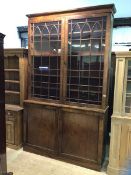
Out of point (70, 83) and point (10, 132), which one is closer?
point (70, 83)

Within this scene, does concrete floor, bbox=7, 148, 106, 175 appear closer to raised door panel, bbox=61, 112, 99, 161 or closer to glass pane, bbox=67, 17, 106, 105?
raised door panel, bbox=61, 112, 99, 161

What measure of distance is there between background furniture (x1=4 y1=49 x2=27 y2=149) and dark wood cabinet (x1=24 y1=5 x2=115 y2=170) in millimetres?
153

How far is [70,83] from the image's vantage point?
2816mm

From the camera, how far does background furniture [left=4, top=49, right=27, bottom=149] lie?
10.4ft

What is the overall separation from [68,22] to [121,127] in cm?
169

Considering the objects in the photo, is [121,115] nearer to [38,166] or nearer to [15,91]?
[38,166]

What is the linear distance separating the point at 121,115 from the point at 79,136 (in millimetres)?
712

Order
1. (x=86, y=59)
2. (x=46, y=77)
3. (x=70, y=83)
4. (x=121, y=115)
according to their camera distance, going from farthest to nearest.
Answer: (x=46, y=77) < (x=70, y=83) < (x=86, y=59) < (x=121, y=115)

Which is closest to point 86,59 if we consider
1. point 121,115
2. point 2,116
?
point 121,115

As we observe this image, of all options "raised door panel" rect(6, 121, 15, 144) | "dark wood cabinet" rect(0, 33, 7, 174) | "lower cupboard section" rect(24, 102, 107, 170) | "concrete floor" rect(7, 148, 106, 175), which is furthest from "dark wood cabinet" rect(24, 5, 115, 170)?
"dark wood cabinet" rect(0, 33, 7, 174)

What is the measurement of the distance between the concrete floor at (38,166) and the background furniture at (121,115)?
0.35m

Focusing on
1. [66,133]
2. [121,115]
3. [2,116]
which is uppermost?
[2,116]

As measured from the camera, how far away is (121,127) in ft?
8.33

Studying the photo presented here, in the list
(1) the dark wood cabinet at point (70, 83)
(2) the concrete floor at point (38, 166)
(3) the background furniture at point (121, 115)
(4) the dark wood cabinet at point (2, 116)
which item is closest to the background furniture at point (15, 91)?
(1) the dark wood cabinet at point (70, 83)
